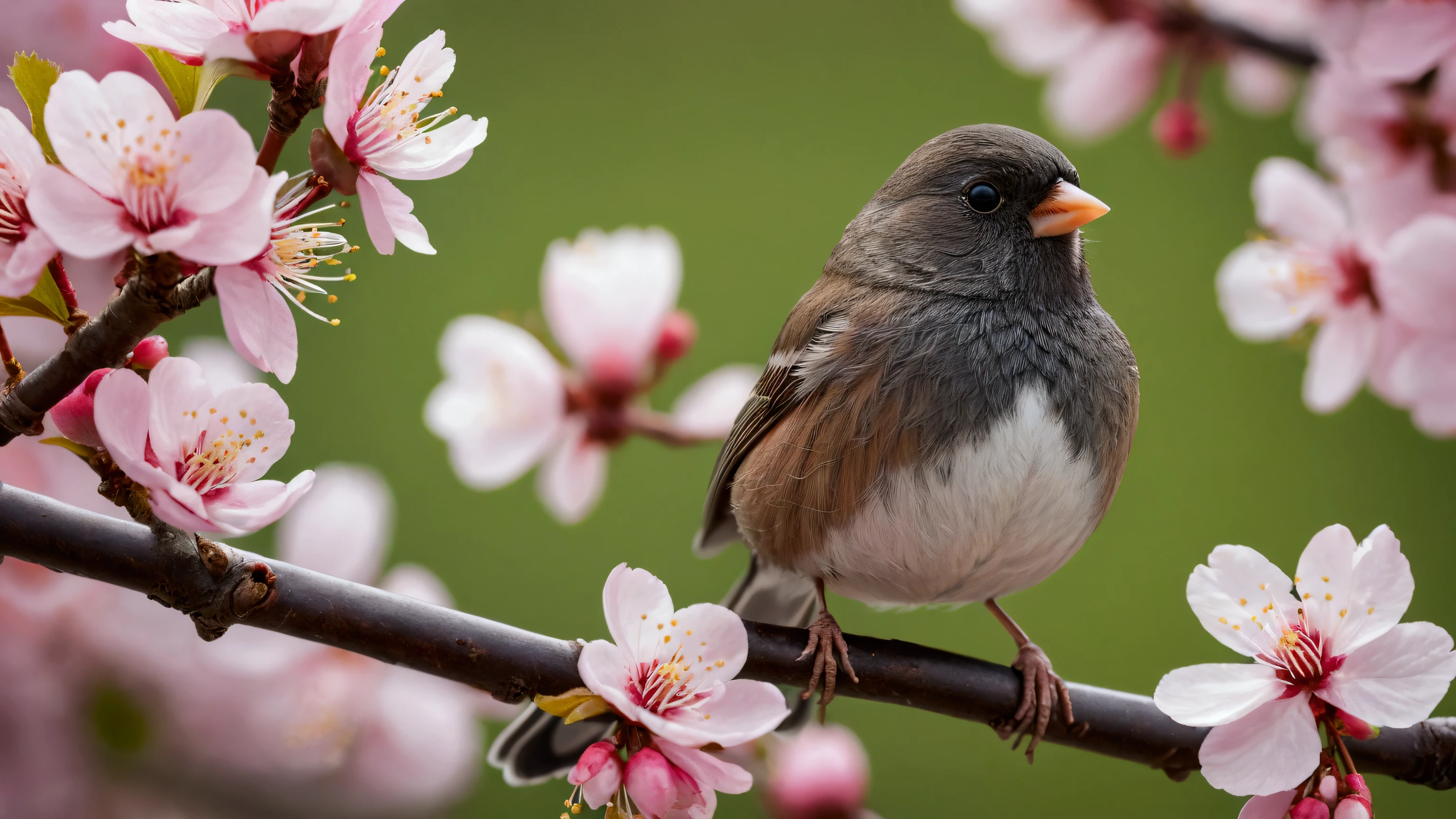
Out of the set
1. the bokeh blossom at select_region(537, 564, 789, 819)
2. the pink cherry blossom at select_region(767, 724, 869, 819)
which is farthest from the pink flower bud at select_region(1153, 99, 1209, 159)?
the bokeh blossom at select_region(537, 564, 789, 819)

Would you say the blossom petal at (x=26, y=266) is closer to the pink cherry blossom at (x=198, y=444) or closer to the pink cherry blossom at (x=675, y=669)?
the pink cherry blossom at (x=198, y=444)

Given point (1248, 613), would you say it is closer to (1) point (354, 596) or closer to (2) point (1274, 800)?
(2) point (1274, 800)

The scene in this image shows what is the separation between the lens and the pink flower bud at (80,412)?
0.60 metres

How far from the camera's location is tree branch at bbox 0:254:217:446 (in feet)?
1.89

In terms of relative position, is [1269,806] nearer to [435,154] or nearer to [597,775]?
[597,775]

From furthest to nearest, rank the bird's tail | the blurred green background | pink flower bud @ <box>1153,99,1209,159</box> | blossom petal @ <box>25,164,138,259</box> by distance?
the blurred green background → pink flower bud @ <box>1153,99,1209,159</box> → the bird's tail → blossom petal @ <box>25,164,138,259</box>

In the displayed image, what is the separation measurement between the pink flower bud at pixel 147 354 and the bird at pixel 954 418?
0.48m

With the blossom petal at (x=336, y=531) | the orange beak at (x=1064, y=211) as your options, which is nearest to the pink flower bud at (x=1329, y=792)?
the orange beak at (x=1064, y=211)

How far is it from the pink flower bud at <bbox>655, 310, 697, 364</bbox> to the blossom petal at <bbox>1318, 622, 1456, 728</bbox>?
30.6 inches

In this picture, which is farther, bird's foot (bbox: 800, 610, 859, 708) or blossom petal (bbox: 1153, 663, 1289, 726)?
bird's foot (bbox: 800, 610, 859, 708)

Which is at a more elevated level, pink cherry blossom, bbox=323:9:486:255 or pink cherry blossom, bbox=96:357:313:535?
pink cherry blossom, bbox=323:9:486:255

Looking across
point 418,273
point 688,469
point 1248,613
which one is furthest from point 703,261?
point 1248,613

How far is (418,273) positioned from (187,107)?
2.46 metres

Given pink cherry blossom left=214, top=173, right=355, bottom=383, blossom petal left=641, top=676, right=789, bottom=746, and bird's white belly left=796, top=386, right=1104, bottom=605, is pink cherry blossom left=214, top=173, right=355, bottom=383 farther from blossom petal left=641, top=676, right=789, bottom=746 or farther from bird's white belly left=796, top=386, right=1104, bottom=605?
bird's white belly left=796, top=386, right=1104, bottom=605
